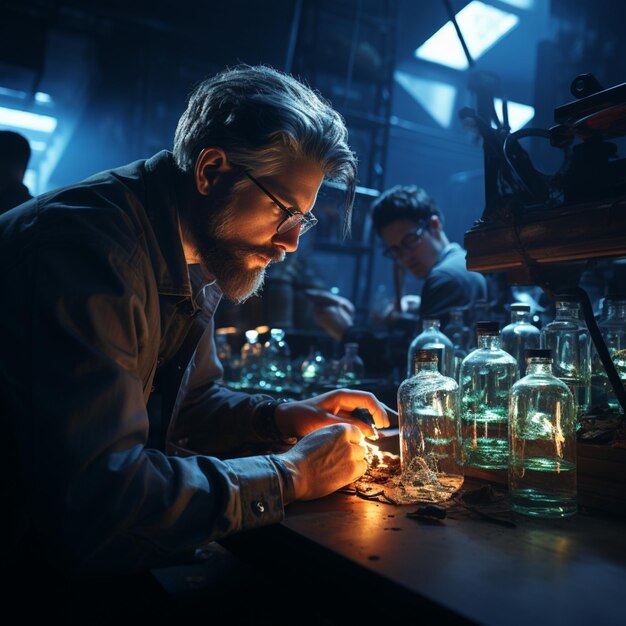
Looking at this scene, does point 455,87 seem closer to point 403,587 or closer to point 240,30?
point 240,30

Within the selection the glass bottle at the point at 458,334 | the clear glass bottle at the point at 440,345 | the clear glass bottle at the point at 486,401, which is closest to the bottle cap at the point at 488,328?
the clear glass bottle at the point at 486,401

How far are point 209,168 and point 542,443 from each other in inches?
47.9

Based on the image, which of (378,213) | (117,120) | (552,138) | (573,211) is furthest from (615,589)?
(117,120)

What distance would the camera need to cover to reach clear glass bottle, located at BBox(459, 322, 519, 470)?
1.50 metres

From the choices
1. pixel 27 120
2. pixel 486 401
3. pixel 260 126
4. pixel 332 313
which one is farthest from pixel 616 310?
pixel 27 120

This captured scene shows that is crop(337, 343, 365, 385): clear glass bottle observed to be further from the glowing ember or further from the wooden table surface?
the wooden table surface

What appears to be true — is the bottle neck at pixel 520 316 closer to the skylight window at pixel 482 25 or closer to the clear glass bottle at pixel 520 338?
the clear glass bottle at pixel 520 338

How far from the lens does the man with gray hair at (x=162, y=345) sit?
3.55 ft

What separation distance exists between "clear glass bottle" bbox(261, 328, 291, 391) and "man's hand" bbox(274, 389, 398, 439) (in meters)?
2.11

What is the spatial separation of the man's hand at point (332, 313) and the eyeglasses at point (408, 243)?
1.84 feet

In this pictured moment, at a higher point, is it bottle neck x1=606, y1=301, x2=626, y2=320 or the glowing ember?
bottle neck x1=606, y1=301, x2=626, y2=320

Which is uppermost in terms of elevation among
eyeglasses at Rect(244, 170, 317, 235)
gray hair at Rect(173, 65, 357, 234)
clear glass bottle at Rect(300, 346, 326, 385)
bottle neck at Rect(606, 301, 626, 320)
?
gray hair at Rect(173, 65, 357, 234)

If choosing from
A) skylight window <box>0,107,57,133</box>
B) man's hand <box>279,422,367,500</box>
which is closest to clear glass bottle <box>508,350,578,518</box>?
man's hand <box>279,422,367,500</box>

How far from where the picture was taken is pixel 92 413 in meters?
1.09
